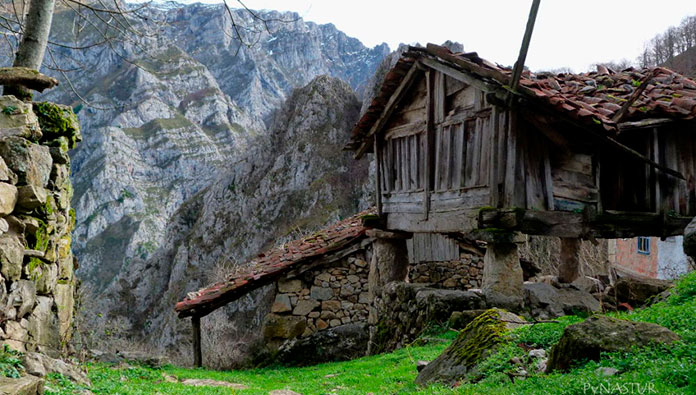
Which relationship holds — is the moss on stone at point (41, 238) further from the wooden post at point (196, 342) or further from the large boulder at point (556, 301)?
the wooden post at point (196, 342)

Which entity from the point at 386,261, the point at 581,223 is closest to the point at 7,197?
the point at 581,223

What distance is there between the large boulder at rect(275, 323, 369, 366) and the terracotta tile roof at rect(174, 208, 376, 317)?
1615mm

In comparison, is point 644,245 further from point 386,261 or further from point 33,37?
point 33,37

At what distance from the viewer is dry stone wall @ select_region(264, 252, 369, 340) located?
11.0 meters

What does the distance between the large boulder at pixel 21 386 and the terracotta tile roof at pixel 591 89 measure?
5993mm

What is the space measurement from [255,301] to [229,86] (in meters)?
83.5

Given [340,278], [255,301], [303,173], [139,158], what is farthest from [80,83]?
[340,278]

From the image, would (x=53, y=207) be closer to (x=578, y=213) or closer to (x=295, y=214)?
(x=578, y=213)

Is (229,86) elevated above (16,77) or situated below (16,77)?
above

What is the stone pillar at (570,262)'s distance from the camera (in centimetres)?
960

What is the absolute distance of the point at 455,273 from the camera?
11.6m

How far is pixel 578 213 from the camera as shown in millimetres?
6918

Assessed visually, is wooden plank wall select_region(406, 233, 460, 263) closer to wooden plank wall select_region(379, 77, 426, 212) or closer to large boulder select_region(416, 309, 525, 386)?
wooden plank wall select_region(379, 77, 426, 212)

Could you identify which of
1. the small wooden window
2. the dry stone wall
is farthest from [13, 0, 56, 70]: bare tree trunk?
the small wooden window
